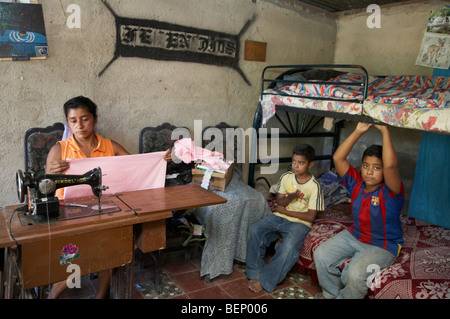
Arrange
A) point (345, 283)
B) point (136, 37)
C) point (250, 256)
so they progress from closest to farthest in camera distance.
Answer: point (345, 283) → point (250, 256) → point (136, 37)

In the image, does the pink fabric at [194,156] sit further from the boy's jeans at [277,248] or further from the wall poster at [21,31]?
the wall poster at [21,31]

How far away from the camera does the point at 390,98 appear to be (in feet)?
9.72

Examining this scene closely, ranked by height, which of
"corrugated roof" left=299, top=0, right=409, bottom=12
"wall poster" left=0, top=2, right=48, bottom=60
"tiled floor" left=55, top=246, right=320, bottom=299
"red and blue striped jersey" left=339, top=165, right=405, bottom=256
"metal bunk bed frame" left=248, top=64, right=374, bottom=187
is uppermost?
"corrugated roof" left=299, top=0, right=409, bottom=12

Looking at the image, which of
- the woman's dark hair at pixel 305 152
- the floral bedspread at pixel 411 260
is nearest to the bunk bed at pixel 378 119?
the floral bedspread at pixel 411 260

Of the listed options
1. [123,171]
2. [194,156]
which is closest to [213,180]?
[194,156]

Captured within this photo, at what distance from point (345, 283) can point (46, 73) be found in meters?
3.12

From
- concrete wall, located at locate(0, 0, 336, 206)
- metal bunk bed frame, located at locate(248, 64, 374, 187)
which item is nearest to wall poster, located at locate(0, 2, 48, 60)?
concrete wall, located at locate(0, 0, 336, 206)

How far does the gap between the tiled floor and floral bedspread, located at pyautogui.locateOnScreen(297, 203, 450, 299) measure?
0.22 m

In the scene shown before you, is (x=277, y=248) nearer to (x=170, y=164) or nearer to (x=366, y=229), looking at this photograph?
(x=366, y=229)

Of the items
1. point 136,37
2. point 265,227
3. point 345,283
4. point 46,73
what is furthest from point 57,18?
point 345,283

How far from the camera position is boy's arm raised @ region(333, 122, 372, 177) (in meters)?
2.94

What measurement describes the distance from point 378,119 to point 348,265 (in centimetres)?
120

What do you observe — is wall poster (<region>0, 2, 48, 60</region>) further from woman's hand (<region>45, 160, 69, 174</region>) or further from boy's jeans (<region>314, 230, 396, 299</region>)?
boy's jeans (<region>314, 230, 396, 299</region>)
